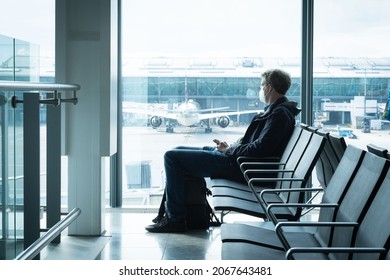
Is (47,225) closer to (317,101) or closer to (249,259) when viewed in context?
(249,259)

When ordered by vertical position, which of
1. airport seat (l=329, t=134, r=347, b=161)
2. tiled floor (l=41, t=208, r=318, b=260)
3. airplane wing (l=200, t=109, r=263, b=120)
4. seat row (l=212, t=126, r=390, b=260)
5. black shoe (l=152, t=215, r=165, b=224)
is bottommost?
tiled floor (l=41, t=208, r=318, b=260)

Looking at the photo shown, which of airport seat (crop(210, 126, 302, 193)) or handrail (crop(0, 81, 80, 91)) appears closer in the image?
handrail (crop(0, 81, 80, 91))

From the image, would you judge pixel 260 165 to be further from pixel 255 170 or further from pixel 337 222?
pixel 337 222

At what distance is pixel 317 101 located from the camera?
6.41m

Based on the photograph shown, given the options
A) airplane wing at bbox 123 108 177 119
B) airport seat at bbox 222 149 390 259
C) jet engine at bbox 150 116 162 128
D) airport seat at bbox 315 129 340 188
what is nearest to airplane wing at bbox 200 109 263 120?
airplane wing at bbox 123 108 177 119

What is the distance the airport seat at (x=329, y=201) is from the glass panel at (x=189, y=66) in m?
3.02

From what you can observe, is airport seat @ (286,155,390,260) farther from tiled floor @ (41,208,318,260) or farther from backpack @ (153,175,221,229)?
backpack @ (153,175,221,229)

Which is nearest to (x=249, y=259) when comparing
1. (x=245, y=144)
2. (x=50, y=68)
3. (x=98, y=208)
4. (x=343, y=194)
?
(x=343, y=194)

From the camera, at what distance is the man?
5.00 m

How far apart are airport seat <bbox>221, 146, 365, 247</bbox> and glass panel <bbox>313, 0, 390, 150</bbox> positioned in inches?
122

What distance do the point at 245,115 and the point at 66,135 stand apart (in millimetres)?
1936

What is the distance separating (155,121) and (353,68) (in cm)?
195

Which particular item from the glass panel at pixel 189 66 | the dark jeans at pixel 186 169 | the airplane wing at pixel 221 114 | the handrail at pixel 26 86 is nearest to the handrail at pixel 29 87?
the handrail at pixel 26 86

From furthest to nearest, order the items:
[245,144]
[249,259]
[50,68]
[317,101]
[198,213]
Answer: [317,101] → [50,68] → [198,213] → [245,144] → [249,259]
